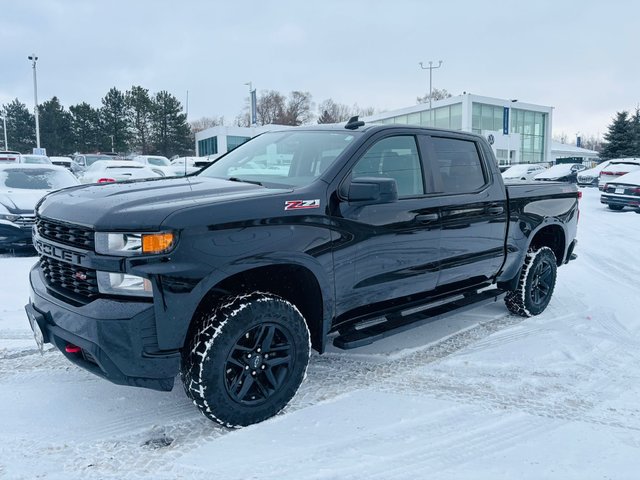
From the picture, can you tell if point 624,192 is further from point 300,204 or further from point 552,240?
point 300,204

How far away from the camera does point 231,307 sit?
304cm

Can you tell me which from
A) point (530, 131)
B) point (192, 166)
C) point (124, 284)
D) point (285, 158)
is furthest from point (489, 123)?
point (124, 284)

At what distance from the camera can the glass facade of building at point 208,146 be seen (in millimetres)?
51375

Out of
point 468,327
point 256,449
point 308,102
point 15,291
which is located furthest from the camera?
point 308,102

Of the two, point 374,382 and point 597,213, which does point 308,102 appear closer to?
point 597,213

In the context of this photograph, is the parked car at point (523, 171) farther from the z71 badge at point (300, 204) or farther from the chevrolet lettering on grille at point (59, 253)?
the chevrolet lettering on grille at point (59, 253)

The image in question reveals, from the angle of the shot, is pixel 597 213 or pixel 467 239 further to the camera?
pixel 597 213

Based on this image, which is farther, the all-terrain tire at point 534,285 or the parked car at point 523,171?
the parked car at point 523,171

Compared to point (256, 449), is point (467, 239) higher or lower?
higher

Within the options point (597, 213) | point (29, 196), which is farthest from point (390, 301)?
point (597, 213)

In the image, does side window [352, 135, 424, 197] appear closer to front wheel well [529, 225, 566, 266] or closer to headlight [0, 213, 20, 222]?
front wheel well [529, 225, 566, 266]

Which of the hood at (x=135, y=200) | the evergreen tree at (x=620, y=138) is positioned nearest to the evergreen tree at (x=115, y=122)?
the evergreen tree at (x=620, y=138)

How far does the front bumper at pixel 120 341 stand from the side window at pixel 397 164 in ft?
5.66

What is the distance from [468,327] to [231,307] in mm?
2961
